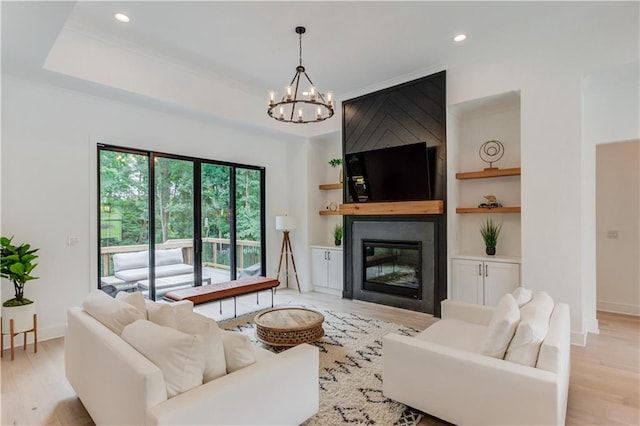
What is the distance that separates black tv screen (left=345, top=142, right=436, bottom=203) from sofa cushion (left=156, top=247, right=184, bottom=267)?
2923mm

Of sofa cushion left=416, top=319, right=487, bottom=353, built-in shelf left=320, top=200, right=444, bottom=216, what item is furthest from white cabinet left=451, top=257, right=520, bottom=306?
sofa cushion left=416, top=319, right=487, bottom=353

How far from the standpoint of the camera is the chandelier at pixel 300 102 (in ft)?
11.1

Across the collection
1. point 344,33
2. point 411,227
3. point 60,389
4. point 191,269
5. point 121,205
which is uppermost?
point 344,33

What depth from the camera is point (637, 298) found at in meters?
4.49

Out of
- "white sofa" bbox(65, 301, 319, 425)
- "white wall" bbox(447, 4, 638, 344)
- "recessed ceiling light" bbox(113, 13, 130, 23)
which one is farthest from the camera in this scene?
"white wall" bbox(447, 4, 638, 344)

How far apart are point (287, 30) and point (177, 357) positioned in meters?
3.42

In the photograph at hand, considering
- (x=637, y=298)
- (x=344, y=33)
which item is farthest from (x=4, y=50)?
(x=637, y=298)

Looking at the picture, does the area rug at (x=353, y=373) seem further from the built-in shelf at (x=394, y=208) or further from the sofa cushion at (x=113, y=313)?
the built-in shelf at (x=394, y=208)

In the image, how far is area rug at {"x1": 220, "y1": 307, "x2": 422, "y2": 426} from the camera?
2281 millimetres

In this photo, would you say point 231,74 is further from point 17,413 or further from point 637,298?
point 637,298

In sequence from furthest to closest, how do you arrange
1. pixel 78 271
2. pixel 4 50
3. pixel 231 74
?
pixel 231 74 < pixel 78 271 < pixel 4 50

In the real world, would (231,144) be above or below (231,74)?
below

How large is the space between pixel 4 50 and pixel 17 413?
123 inches

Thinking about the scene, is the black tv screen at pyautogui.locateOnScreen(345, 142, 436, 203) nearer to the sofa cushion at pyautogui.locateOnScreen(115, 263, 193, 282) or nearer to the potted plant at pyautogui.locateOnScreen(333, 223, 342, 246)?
the potted plant at pyautogui.locateOnScreen(333, 223, 342, 246)
